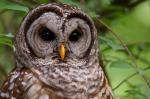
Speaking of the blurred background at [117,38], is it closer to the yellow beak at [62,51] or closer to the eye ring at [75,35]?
the eye ring at [75,35]

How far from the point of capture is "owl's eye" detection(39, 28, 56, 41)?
466cm

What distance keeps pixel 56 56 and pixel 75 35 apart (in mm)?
173

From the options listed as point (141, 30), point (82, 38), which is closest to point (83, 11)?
point (82, 38)

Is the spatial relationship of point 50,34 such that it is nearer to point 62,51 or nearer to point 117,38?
point 62,51

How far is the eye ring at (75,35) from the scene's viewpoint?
468 cm

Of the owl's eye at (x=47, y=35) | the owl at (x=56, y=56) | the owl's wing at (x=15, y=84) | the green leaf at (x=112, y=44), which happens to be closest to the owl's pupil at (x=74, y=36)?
the owl at (x=56, y=56)

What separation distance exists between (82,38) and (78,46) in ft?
0.20

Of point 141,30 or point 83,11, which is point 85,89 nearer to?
point 83,11

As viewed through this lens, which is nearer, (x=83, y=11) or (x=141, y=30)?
(x=83, y=11)

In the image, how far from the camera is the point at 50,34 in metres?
4.68

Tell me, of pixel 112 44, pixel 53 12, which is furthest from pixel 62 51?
pixel 112 44

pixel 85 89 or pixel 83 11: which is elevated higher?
pixel 83 11

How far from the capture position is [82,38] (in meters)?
4.75

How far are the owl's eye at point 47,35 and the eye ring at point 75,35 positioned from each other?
4.2 inches
